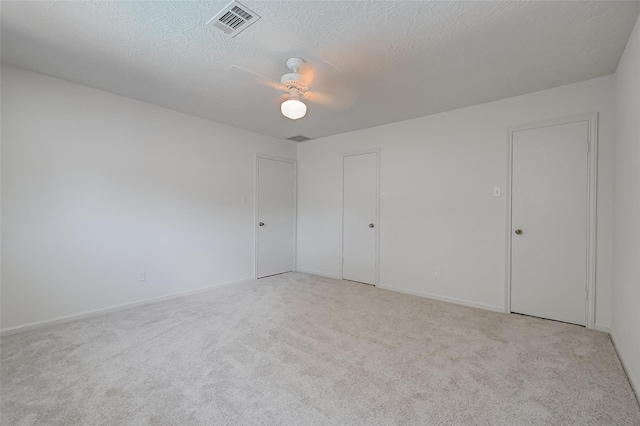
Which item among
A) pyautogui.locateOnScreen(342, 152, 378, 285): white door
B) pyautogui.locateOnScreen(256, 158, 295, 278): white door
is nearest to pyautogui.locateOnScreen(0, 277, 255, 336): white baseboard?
pyautogui.locateOnScreen(256, 158, 295, 278): white door

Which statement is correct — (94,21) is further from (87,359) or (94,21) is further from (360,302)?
(360,302)

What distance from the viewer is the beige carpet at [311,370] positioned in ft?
Result: 5.21

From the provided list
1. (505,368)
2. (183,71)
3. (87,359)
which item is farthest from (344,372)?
(183,71)

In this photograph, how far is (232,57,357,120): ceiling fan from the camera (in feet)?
7.84

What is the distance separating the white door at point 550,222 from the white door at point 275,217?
3.44m

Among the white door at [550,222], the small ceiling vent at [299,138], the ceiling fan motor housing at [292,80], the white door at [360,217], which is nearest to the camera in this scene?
the ceiling fan motor housing at [292,80]

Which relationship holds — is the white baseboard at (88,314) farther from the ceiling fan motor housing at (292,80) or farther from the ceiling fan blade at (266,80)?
the ceiling fan motor housing at (292,80)

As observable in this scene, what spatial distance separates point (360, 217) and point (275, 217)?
1.53 meters

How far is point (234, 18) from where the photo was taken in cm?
183

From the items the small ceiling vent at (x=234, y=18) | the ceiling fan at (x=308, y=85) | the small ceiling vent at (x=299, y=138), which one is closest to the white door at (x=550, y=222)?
the ceiling fan at (x=308, y=85)

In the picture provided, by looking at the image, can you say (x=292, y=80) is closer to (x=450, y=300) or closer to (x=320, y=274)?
(x=450, y=300)

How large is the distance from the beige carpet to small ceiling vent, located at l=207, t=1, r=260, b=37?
2.44 m

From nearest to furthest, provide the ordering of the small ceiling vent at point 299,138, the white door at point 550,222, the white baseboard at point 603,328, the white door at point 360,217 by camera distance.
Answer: the white baseboard at point 603,328, the white door at point 550,222, the white door at point 360,217, the small ceiling vent at point 299,138

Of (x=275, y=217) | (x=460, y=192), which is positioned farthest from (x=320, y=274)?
(x=460, y=192)
